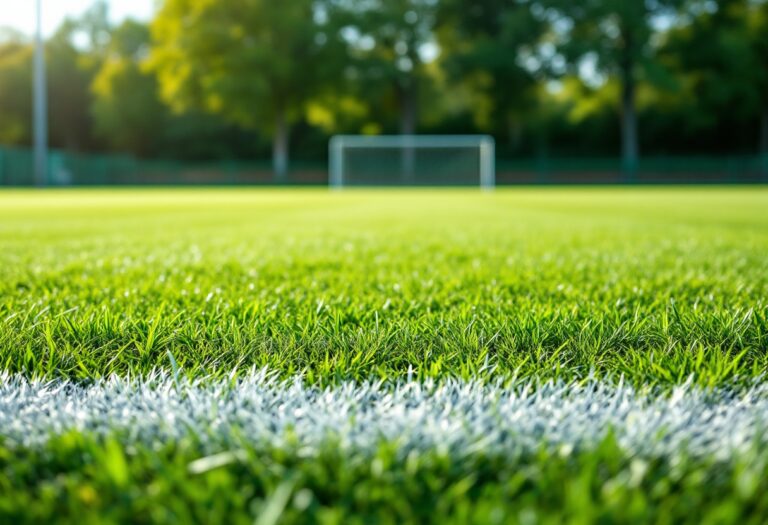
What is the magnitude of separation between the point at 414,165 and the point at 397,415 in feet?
110

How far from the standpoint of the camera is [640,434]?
→ 1.04 meters

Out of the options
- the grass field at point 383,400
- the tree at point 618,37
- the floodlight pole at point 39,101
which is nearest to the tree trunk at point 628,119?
the tree at point 618,37

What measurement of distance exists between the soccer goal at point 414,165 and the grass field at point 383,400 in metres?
28.9

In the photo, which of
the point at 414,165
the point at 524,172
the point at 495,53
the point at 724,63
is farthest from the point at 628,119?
the point at 414,165

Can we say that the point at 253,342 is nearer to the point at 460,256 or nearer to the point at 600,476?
the point at 600,476

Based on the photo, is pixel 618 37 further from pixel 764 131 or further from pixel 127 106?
pixel 127 106

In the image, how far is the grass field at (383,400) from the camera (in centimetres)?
84

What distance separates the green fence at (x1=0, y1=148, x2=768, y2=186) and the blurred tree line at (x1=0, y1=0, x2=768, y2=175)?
58.6 inches

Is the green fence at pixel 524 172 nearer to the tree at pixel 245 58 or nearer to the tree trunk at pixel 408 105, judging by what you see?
the tree at pixel 245 58

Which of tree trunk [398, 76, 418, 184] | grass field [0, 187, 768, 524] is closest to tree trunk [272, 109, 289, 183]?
tree trunk [398, 76, 418, 184]

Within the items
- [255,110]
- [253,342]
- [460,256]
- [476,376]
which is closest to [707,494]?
[476,376]

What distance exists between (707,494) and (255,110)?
37.4 m

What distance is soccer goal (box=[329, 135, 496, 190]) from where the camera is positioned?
104ft

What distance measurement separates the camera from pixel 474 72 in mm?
37281
